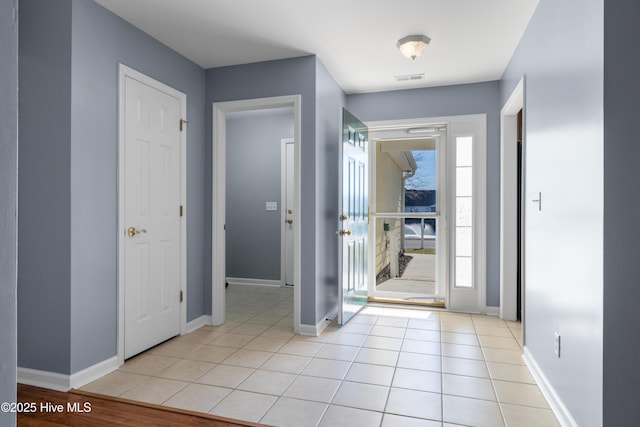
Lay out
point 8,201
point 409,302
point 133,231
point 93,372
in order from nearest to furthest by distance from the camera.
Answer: point 8,201 < point 93,372 < point 133,231 < point 409,302

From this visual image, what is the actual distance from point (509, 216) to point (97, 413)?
12.4ft

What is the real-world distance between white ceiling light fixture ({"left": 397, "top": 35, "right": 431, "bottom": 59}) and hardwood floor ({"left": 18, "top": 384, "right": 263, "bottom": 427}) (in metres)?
2.89

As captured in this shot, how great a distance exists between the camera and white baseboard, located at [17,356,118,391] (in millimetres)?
2305

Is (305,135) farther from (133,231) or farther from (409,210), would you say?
(409,210)

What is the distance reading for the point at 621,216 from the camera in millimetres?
1491

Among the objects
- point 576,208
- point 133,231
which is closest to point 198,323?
point 133,231

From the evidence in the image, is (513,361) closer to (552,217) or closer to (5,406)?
(552,217)

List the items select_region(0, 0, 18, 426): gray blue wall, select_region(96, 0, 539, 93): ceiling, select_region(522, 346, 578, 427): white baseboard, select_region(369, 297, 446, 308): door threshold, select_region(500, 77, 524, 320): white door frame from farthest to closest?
select_region(369, 297, 446, 308): door threshold
select_region(500, 77, 524, 320): white door frame
select_region(96, 0, 539, 93): ceiling
select_region(522, 346, 578, 427): white baseboard
select_region(0, 0, 18, 426): gray blue wall

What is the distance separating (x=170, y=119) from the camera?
320 cm

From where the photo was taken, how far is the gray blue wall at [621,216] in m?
1.48

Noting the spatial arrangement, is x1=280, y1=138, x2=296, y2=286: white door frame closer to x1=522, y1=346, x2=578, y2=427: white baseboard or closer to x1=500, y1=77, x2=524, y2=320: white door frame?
x1=500, y1=77, x2=524, y2=320: white door frame

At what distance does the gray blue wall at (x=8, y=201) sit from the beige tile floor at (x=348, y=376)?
169 centimetres

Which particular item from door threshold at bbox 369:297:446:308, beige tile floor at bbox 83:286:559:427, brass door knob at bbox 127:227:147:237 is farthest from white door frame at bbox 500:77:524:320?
brass door knob at bbox 127:227:147:237

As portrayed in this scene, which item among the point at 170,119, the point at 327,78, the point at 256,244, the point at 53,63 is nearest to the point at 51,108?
the point at 53,63
